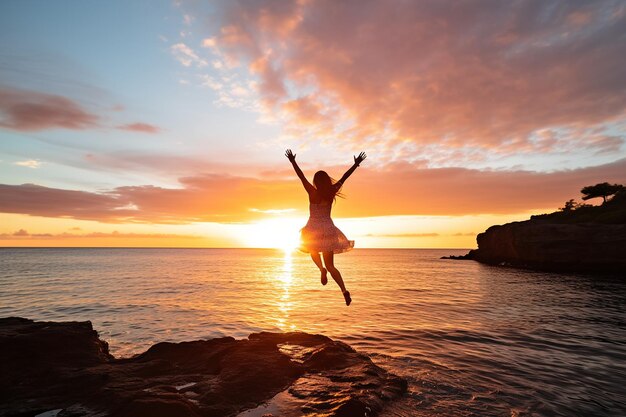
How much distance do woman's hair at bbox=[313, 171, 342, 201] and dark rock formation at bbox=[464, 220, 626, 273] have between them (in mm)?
56043

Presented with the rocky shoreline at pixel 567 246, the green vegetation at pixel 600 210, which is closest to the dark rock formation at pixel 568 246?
the rocky shoreline at pixel 567 246

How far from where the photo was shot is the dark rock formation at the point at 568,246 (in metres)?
47.0

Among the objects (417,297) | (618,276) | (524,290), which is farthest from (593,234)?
(417,297)

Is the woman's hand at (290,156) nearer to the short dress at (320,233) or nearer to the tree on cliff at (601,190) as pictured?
the short dress at (320,233)

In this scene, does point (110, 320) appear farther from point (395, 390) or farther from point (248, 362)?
point (395, 390)

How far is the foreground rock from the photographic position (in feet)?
18.6

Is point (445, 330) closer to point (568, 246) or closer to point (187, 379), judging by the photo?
point (187, 379)

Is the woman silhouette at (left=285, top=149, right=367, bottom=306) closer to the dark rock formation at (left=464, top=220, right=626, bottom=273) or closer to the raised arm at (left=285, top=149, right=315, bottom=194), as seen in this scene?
the raised arm at (left=285, top=149, right=315, bottom=194)

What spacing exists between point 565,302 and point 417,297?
10.6m

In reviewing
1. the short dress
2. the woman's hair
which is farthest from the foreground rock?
the woman's hair

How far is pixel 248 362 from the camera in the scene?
7.44 metres

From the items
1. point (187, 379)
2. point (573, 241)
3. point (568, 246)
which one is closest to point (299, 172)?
point (187, 379)

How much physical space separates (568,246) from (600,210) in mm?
17935

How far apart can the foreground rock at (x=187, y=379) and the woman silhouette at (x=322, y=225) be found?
1.89 meters
